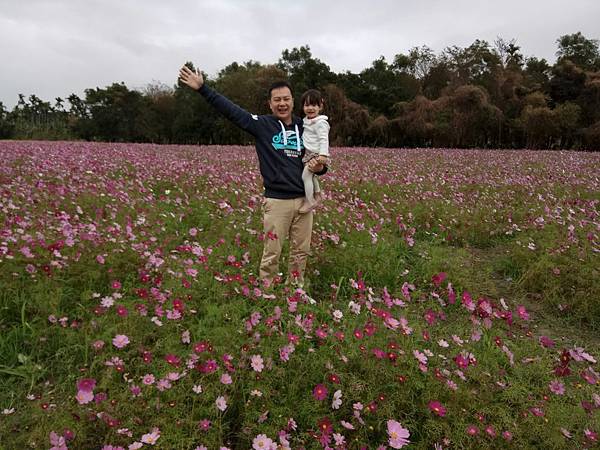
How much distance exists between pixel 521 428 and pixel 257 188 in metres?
5.26

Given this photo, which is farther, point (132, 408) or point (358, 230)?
point (358, 230)

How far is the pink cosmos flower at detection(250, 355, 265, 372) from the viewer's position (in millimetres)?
2129

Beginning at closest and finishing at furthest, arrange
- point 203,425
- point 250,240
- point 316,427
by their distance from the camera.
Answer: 1. point 203,425
2. point 316,427
3. point 250,240

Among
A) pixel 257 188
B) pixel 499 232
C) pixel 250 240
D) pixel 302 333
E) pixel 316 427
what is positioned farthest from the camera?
pixel 257 188

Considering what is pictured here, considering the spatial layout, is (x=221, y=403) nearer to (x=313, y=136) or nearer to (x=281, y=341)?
(x=281, y=341)

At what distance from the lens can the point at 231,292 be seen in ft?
9.83

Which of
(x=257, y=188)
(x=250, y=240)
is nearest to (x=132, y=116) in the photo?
(x=257, y=188)

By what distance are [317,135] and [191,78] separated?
104cm

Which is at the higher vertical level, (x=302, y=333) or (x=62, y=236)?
(x=62, y=236)

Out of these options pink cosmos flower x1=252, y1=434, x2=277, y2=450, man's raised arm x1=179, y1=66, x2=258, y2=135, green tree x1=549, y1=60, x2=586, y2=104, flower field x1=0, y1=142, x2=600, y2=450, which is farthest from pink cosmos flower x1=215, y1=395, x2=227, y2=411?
green tree x1=549, y1=60, x2=586, y2=104

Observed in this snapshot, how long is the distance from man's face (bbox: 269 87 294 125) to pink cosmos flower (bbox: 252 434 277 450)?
2.26m

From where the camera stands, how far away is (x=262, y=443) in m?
1.81

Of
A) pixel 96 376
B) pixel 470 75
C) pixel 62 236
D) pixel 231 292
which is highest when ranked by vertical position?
pixel 470 75

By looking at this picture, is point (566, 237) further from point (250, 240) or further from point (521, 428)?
point (250, 240)
